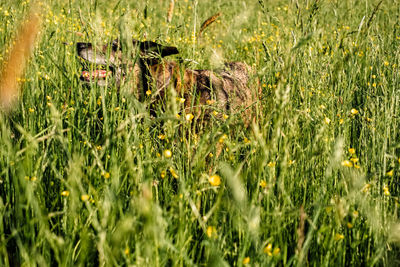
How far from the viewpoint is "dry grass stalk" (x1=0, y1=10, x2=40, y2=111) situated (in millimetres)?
1447

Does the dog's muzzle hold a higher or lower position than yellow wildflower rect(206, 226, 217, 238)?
higher

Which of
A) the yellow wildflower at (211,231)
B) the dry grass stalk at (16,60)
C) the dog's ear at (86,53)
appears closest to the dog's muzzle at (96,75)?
the dog's ear at (86,53)

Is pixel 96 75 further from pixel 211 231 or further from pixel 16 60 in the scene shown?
pixel 211 231

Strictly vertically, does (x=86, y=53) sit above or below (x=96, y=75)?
above

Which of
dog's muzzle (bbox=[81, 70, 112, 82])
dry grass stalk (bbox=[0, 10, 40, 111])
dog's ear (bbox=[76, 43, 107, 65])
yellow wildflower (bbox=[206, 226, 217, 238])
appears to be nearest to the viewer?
yellow wildflower (bbox=[206, 226, 217, 238])

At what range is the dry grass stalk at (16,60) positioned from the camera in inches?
57.0

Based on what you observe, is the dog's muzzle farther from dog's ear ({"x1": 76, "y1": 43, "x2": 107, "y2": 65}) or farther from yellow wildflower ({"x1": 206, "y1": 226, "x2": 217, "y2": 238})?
yellow wildflower ({"x1": 206, "y1": 226, "x2": 217, "y2": 238})

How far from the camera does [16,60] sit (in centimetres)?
154

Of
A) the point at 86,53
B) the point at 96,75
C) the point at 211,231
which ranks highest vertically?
the point at 86,53

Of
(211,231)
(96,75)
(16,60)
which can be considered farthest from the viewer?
(96,75)

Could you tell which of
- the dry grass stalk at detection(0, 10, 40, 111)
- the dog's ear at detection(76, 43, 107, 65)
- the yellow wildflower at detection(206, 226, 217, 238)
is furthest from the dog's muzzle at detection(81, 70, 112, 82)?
the yellow wildflower at detection(206, 226, 217, 238)

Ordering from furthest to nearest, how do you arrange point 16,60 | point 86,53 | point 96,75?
1. point 86,53
2. point 96,75
3. point 16,60

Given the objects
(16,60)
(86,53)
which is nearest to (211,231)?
(16,60)

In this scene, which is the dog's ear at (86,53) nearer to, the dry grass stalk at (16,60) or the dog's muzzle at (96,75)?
the dog's muzzle at (96,75)
